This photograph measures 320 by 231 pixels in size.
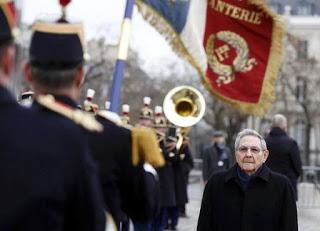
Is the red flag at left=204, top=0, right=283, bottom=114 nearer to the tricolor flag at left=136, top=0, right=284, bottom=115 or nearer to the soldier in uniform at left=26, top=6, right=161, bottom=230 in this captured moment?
the tricolor flag at left=136, top=0, right=284, bottom=115

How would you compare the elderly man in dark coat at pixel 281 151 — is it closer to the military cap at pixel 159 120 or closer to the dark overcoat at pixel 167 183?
the military cap at pixel 159 120

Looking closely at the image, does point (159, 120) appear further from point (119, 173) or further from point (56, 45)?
point (56, 45)

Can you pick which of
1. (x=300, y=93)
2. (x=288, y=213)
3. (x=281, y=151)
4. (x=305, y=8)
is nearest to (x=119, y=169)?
(x=288, y=213)

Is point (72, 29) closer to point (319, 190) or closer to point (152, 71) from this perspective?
point (319, 190)

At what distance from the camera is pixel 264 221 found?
630 cm

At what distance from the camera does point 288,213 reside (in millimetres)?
6277

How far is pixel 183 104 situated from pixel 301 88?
43708mm

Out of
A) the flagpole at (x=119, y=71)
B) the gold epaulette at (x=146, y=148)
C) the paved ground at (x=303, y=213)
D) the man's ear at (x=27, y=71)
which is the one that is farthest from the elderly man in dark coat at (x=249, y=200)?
the paved ground at (x=303, y=213)

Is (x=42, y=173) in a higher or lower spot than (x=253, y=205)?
higher

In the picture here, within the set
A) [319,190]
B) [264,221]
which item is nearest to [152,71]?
[319,190]

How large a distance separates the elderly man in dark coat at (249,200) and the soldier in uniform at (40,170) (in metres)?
3.42

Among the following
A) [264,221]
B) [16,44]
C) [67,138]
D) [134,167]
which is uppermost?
[16,44]

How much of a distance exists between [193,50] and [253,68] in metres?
0.76

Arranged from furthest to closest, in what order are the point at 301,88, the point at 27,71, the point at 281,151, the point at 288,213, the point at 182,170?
1. the point at 301,88
2. the point at 182,170
3. the point at 281,151
4. the point at 288,213
5. the point at 27,71
